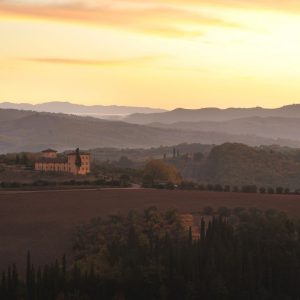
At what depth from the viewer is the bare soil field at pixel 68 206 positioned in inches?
2710

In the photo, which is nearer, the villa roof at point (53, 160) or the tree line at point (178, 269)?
the tree line at point (178, 269)

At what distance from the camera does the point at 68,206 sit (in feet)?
263

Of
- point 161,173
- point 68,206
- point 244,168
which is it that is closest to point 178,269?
point 68,206

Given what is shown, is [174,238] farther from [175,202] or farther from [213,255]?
[175,202]

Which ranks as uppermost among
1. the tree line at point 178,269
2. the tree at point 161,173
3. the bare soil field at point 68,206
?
the tree at point 161,173

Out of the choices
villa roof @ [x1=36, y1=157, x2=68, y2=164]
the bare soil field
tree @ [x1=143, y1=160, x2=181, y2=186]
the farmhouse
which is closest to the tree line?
the bare soil field

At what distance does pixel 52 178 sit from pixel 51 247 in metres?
32.0

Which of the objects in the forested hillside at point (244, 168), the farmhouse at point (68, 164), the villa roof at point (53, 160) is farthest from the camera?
the forested hillside at point (244, 168)

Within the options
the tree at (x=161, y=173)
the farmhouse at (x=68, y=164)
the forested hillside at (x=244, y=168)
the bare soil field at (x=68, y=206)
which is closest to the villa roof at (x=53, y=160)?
the farmhouse at (x=68, y=164)

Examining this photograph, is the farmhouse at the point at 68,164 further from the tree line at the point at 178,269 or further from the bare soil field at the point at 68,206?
the tree line at the point at 178,269

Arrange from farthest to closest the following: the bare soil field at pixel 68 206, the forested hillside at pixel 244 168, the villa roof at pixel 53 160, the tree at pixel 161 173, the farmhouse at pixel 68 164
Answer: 1. the forested hillside at pixel 244 168
2. the tree at pixel 161 173
3. the villa roof at pixel 53 160
4. the farmhouse at pixel 68 164
5. the bare soil field at pixel 68 206

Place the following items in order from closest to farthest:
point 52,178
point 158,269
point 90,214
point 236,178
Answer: point 158,269
point 90,214
point 52,178
point 236,178

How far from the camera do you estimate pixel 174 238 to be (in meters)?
65.3

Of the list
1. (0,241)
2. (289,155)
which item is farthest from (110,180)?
(289,155)
